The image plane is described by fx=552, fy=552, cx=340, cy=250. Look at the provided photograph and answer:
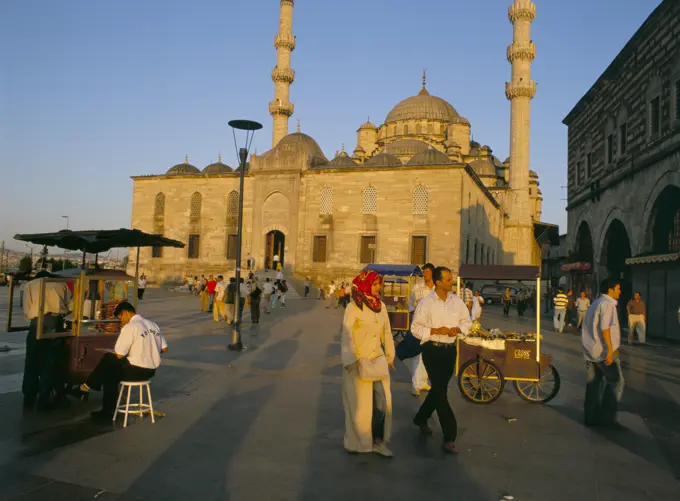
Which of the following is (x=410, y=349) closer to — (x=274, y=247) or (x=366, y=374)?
(x=366, y=374)

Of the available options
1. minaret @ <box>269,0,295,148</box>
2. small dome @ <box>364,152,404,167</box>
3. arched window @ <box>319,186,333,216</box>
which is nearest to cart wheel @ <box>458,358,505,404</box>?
arched window @ <box>319,186,333,216</box>

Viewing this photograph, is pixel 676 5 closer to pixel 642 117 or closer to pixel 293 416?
pixel 642 117

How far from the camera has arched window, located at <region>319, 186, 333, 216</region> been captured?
38.9 meters

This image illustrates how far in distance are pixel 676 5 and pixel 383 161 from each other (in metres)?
25.2

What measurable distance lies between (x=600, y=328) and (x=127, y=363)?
539 cm

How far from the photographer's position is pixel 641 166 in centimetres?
1753

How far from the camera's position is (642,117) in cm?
1805

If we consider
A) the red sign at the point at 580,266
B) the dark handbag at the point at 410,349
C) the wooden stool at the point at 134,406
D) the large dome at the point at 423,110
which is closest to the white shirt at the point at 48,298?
the wooden stool at the point at 134,406

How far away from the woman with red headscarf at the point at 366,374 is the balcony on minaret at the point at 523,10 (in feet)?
146

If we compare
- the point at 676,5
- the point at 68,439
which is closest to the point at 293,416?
the point at 68,439

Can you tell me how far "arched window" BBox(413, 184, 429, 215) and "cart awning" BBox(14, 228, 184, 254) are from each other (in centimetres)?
2921

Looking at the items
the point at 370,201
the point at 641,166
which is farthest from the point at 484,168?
the point at 641,166

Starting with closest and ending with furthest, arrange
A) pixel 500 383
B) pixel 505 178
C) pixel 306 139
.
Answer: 1. pixel 500 383
2. pixel 306 139
3. pixel 505 178

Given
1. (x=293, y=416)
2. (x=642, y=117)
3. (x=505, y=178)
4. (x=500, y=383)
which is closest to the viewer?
(x=293, y=416)
